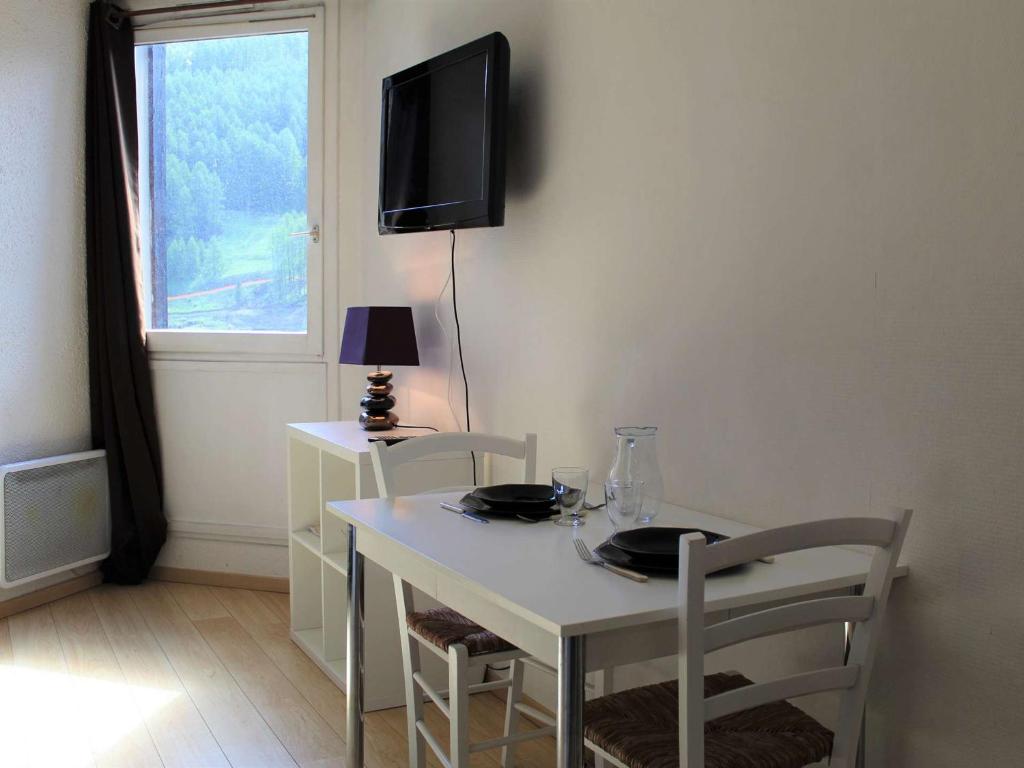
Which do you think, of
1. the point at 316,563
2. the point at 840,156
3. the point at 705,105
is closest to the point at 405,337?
the point at 316,563

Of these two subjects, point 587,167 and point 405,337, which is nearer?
point 587,167

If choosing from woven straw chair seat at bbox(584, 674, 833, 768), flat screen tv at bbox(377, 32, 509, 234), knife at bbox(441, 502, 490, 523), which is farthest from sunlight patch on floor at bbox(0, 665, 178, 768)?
flat screen tv at bbox(377, 32, 509, 234)

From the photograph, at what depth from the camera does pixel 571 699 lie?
1.35 metres

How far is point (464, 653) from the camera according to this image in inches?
74.6

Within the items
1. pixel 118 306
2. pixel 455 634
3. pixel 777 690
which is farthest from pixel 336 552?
pixel 777 690

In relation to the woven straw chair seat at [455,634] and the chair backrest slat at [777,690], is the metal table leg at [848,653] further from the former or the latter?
the woven straw chair seat at [455,634]

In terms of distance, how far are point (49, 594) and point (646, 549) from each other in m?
3.04

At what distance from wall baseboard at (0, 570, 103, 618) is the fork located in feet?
9.16

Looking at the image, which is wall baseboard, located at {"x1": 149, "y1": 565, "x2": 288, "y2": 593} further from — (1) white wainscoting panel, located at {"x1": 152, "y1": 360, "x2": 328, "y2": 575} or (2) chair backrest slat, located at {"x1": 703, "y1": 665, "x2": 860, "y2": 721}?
(2) chair backrest slat, located at {"x1": 703, "y1": 665, "x2": 860, "y2": 721}

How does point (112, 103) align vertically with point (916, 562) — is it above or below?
above

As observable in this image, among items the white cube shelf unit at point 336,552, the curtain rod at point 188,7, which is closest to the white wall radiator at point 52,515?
the white cube shelf unit at point 336,552

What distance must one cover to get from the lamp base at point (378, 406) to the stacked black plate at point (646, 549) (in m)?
1.50

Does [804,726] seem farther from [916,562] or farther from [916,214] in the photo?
[916,214]

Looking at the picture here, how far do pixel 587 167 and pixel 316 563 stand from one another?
1.74m
